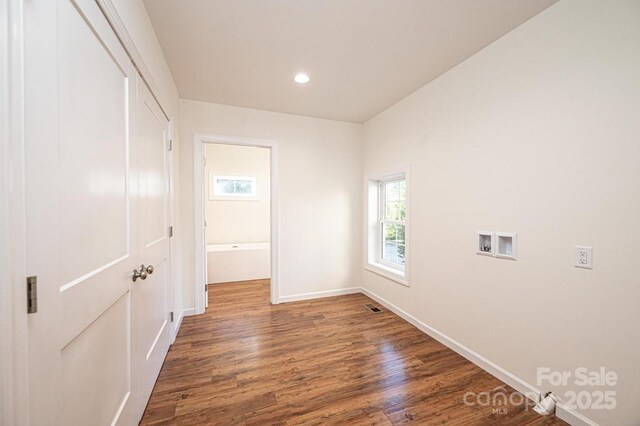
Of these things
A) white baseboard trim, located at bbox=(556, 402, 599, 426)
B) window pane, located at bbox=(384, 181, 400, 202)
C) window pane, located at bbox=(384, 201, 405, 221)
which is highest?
window pane, located at bbox=(384, 181, 400, 202)

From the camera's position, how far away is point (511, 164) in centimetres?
175

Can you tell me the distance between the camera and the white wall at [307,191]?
2.90 meters

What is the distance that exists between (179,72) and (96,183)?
185 centimetres

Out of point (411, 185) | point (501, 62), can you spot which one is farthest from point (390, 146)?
point (501, 62)

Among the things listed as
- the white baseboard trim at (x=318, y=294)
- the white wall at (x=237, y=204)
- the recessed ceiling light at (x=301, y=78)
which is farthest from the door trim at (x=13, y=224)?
the white wall at (x=237, y=204)

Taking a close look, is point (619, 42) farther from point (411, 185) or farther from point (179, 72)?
point (179, 72)

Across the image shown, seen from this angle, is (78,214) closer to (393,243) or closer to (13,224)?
(13,224)

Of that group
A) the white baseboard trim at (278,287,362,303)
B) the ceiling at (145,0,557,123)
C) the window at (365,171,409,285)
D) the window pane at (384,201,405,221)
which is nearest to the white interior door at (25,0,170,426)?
the ceiling at (145,0,557,123)

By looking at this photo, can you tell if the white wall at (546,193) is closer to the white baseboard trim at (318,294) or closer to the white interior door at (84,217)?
the white baseboard trim at (318,294)

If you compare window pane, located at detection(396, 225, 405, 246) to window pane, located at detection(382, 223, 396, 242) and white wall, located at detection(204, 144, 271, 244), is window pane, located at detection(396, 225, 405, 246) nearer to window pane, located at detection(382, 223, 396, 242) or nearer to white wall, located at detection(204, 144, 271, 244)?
window pane, located at detection(382, 223, 396, 242)

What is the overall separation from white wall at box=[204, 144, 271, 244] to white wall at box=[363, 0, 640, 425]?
3.59 metres

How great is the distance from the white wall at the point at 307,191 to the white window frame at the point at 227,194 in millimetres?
2094

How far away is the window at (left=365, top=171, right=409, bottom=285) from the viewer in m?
3.15

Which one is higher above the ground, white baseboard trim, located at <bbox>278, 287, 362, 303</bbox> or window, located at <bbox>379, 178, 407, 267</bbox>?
window, located at <bbox>379, 178, 407, 267</bbox>
